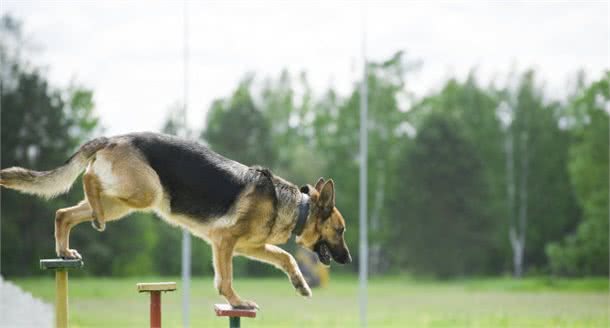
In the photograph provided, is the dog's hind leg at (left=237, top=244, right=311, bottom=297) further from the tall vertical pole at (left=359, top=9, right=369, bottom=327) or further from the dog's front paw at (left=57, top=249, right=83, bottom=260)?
the tall vertical pole at (left=359, top=9, right=369, bottom=327)

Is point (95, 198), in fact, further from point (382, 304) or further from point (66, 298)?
point (382, 304)

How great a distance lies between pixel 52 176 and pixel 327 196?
222cm

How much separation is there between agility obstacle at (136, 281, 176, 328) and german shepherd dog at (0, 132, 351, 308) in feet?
1.35

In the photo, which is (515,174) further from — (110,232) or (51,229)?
(51,229)

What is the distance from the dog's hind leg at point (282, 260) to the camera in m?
5.96

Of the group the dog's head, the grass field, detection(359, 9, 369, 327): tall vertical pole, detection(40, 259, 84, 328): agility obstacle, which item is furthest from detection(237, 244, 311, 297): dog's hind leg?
the grass field

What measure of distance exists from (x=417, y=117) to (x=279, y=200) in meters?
33.1

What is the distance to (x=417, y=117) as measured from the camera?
38531 millimetres

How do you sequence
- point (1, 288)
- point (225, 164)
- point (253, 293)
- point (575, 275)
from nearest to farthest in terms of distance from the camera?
point (225, 164) < point (1, 288) < point (253, 293) < point (575, 275)

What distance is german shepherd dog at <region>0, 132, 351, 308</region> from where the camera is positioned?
567 cm

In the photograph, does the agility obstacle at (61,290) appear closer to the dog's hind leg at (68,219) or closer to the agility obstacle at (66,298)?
the agility obstacle at (66,298)

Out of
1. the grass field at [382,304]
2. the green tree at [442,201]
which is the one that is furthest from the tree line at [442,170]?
the grass field at [382,304]

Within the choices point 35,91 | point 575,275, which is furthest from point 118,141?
point 575,275

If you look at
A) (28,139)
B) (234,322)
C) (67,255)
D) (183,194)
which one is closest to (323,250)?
(234,322)
